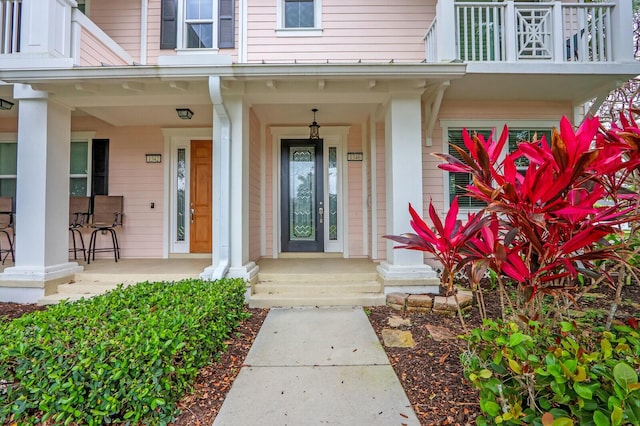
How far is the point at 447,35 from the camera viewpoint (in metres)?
3.97

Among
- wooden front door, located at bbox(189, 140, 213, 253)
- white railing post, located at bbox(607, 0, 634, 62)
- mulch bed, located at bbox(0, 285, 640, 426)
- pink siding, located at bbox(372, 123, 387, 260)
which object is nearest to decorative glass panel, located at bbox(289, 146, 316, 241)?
pink siding, located at bbox(372, 123, 387, 260)

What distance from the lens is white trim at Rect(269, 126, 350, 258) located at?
546 centimetres

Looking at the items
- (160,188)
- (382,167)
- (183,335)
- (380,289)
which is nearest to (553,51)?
(382,167)

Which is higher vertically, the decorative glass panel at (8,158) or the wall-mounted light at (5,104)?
the wall-mounted light at (5,104)

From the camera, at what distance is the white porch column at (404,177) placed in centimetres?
365

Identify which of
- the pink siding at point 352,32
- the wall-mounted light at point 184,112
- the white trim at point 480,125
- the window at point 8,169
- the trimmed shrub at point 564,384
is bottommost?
the trimmed shrub at point 564,384

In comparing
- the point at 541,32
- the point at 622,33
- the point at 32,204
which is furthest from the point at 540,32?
the point at 32,204

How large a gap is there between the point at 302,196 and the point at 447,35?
10.3 feet

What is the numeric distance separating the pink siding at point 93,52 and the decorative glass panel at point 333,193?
12.0ft

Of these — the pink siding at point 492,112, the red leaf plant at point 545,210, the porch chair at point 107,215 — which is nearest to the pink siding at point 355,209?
the pink siding at point 492,112

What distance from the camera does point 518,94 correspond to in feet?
14.9

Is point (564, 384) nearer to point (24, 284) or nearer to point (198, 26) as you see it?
point (24, 284)

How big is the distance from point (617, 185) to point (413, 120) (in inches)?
88.8

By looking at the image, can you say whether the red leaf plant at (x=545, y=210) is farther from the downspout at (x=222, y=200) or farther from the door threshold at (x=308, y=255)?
the door threshold at (x=308, y=255)
